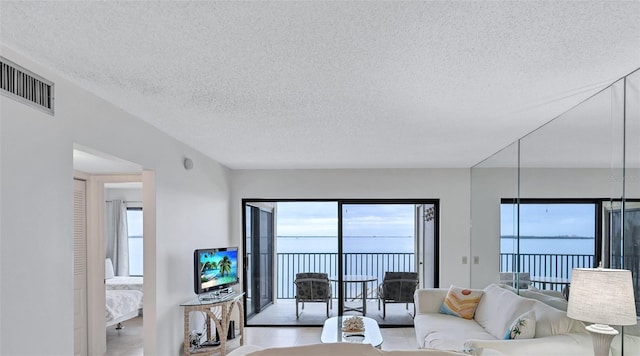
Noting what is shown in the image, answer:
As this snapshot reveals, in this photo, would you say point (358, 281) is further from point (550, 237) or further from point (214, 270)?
point (550, 237)

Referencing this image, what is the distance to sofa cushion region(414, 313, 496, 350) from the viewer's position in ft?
13.9

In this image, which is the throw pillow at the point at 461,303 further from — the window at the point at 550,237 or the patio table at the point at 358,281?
the patio table at the point at 358,281

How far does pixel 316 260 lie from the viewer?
7.80m

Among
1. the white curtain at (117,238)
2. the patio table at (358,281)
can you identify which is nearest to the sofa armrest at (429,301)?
the patio table at (358,281)

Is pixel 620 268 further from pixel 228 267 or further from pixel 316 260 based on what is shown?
pixel 316 260

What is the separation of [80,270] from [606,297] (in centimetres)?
482

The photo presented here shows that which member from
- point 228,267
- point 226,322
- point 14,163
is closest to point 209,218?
point 228,267

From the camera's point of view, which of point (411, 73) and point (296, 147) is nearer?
point (411, 73)

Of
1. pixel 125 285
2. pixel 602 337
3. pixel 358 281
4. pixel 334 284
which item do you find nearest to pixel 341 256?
pixel 358 281

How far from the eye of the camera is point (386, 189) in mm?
7176

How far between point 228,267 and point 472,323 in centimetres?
290

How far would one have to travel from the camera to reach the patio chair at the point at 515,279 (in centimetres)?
430

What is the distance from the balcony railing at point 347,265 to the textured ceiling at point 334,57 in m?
3.85

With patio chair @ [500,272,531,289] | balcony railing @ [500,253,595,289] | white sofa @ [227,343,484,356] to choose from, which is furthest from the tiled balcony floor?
white sofa @ [227,343,484,356]
